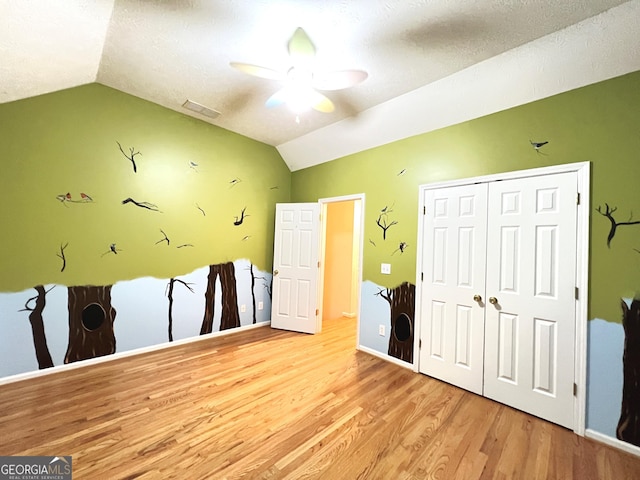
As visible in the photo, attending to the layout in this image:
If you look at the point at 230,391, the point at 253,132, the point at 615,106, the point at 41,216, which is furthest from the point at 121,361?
the point at 615,106

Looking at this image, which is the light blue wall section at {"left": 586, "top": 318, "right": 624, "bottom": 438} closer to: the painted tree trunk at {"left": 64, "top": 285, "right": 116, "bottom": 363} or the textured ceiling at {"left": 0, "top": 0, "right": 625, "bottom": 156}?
the textured ceiling at {"left": 0, "top": 0, "right": 625, "bottom": 156}

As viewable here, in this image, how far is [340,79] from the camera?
1.91 metres

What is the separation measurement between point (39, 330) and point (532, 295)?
177 inches

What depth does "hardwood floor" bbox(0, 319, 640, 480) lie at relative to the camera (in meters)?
1.51

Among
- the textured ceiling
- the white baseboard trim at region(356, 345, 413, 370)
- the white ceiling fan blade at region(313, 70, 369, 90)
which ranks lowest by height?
the white baseboard trim at region(356, 345, 413, 370)

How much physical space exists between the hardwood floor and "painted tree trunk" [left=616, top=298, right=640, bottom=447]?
6.1 inches

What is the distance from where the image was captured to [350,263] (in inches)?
189

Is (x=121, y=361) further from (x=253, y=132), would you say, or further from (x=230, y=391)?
(x=253, y=132)

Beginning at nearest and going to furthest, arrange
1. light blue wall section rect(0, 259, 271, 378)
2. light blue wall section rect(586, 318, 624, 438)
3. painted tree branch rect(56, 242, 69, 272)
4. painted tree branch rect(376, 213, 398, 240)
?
light blue wall section rect(586, 318, 624, 438), light blue wall section rect(0, 259, 271, 378), painted tree branch rect(56, 242, 69, 272), painted tree branch rect(376, 213, 398, 240)

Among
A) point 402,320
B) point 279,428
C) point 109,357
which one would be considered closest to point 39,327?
point 109,357

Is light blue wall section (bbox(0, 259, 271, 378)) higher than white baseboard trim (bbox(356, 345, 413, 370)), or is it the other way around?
light blue wall section (bbox(0, 259, 271, 378))

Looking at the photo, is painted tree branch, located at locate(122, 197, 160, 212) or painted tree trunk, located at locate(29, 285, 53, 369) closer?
painted tree trunk, located at locate(29, 285, 53, 369)

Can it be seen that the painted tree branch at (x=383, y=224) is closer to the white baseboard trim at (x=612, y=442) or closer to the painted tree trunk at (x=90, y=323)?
the white baseboard trim at (x=612, y=442)

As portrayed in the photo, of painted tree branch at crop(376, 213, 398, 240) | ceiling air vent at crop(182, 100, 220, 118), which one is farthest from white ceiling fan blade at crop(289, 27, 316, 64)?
painted tree branch at crop(376, 213, 398, 240)
